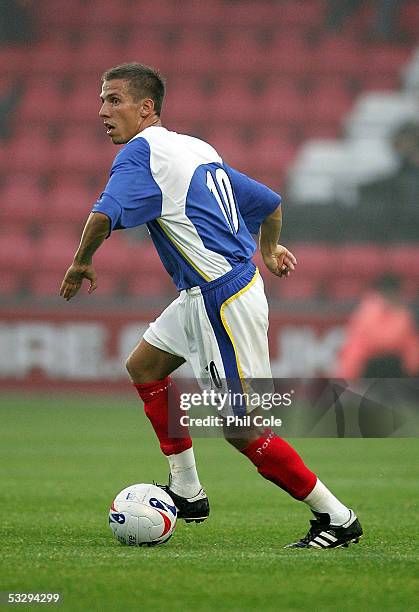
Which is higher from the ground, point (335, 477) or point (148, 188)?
point (148, 188)

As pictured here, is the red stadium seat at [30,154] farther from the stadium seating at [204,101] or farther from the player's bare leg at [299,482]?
the player's bare leg at [299,482]

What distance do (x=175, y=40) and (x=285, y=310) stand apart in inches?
252

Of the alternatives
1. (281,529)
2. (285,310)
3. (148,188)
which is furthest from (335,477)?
(285,310)

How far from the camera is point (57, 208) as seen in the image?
637 inches

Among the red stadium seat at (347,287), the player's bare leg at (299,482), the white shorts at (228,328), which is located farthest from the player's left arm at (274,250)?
the red stadium seat at (347,287)

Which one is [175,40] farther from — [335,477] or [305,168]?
[335,477]

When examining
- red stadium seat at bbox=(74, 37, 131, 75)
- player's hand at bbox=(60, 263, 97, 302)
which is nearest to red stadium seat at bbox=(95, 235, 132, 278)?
red stadium seat at bbox=(74, 37, 131, 75)

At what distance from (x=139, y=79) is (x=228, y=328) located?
44.2 inches

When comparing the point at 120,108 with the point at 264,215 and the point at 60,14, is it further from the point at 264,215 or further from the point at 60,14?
the point at 60,14

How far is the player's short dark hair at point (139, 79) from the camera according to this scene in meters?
4.86

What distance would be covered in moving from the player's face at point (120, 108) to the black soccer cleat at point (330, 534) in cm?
178

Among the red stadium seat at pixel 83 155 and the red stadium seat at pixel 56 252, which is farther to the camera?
the red stadium seat at pixel 83 155

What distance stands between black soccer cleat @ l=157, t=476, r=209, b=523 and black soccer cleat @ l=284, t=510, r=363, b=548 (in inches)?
21.3

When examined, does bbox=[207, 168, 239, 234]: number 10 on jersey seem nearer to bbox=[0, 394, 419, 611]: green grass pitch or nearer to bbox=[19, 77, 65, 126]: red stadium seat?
bbox=[0, 394, 419, 611]: green grass pitch
